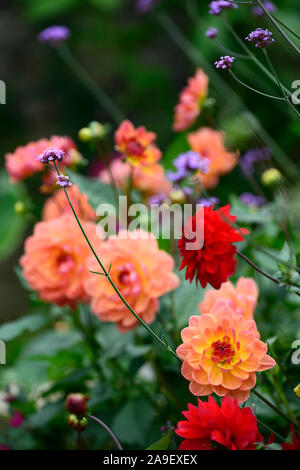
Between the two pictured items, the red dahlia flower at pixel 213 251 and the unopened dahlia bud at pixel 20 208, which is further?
the unopened dahlia bud at pixel 20 208

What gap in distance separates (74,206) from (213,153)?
0.17 metres

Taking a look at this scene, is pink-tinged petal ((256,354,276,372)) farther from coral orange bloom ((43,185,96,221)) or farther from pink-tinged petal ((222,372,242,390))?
coral orange bloom ((43,185,96,221))

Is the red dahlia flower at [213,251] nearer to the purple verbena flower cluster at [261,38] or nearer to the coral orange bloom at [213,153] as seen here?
the purple verbena flower cluster at [261,38]

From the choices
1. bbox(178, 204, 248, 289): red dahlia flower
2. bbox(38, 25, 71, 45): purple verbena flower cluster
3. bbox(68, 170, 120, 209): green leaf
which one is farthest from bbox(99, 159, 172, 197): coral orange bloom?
bbox(178, 204, 248, 289): red dahlia flower

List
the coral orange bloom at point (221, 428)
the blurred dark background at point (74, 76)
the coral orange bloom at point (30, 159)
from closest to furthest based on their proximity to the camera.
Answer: the coral orange bloom at point (221, 428)
the coral orange bloom at point (30, 159)
the blurred dark background at point (74, 76)

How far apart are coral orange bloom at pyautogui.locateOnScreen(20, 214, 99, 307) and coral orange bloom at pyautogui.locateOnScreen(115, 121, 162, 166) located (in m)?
0.07

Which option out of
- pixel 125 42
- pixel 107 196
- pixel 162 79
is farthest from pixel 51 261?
pixel 125 42

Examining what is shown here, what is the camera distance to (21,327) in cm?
60

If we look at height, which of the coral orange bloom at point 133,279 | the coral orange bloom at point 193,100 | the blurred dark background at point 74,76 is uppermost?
the blurred dark background at point 74,76

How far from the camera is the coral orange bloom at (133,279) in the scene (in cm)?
46

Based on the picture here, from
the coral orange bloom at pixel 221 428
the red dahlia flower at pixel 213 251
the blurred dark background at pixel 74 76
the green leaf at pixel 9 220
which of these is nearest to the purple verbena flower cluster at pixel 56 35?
the red dahlia flower at pixel 213 251

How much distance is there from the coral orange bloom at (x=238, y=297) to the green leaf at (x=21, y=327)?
10.1 inches

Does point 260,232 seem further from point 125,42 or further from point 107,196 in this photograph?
point 125,42
